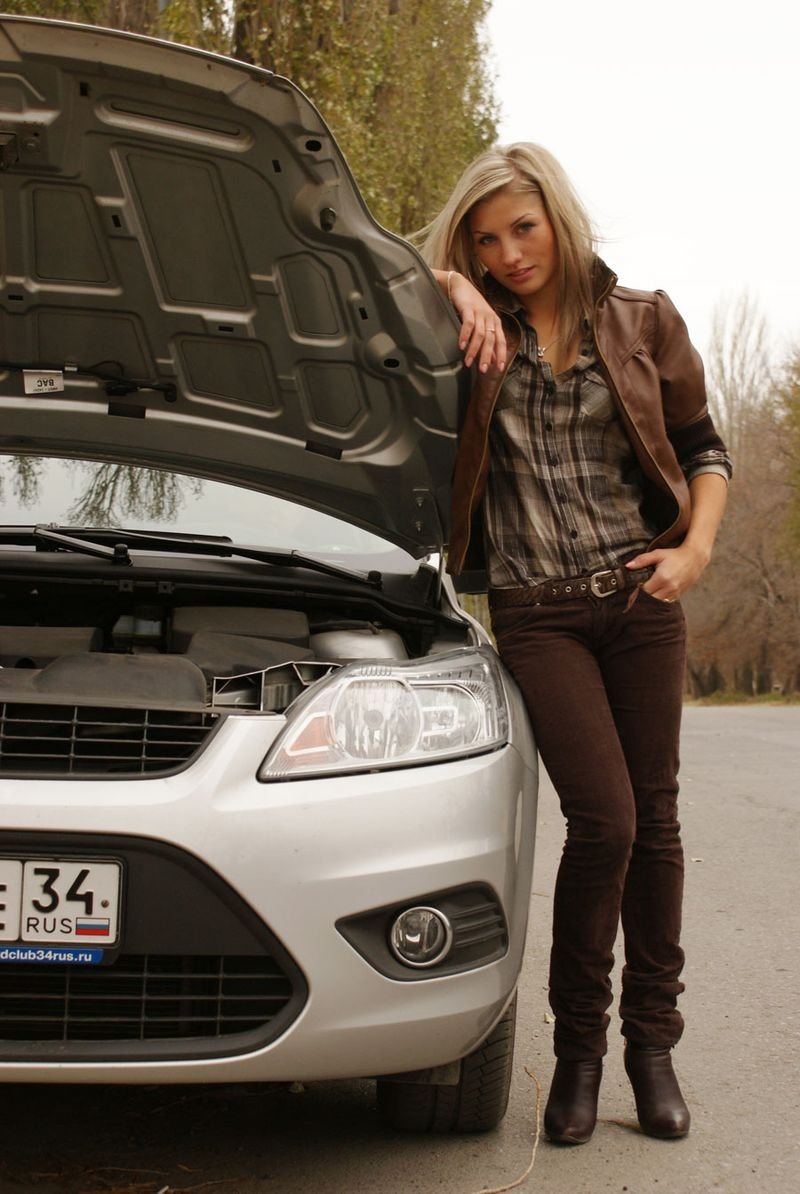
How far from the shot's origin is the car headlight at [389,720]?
233 cm

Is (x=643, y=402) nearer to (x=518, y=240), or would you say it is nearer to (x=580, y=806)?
(x=518, y=240)

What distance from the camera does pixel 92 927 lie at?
2.20 m

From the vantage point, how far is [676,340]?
296 centimetres

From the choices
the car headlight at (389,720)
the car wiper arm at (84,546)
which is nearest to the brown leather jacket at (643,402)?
the car headlight at (389,720)

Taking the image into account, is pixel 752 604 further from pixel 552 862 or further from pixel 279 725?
pixel 279 725

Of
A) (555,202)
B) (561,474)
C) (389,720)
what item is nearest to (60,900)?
(389,720)

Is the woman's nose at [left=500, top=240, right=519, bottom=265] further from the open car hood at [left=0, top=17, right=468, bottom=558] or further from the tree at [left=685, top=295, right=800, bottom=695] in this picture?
the tree at [left=685, top=295, right=800, bottom=695]

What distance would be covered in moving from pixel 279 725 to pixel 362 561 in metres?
1.05

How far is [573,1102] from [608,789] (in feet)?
2.09

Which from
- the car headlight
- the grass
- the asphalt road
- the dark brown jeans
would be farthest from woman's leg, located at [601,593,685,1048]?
the grass

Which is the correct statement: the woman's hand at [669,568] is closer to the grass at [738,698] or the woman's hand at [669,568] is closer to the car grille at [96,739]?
the car grille at [96,739]

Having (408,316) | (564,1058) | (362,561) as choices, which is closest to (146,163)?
(408,316)

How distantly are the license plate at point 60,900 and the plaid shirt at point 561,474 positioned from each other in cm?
115

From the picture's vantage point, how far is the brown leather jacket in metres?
2.85
